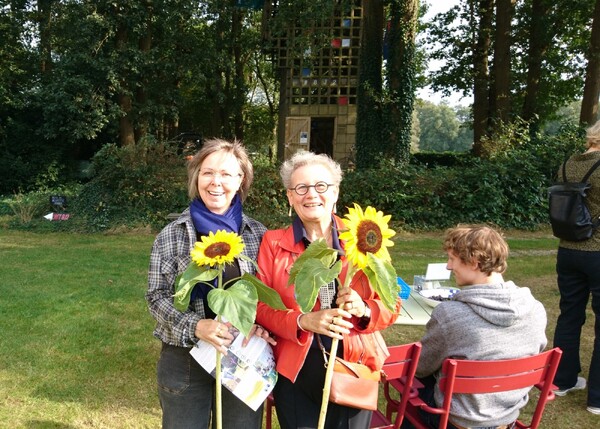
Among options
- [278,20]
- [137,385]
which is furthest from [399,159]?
[137,385]

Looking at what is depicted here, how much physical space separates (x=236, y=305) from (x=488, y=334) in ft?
4.28

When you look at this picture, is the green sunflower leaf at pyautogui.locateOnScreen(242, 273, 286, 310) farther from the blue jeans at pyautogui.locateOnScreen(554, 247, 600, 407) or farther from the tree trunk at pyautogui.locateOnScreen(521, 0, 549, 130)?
the tree trunk at pyautogui.locateOnScreen(521, 0, 549, 130)

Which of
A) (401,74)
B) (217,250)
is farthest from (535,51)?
(217,250)

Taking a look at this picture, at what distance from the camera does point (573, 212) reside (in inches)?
129

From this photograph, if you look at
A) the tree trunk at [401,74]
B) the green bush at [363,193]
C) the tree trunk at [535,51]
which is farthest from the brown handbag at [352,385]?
the tree trunk at [535,51]

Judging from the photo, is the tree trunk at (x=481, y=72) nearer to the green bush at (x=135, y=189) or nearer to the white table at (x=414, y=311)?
the green bush at (x=135, y=189)

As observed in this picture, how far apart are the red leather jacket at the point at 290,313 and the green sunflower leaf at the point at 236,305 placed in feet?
0.89

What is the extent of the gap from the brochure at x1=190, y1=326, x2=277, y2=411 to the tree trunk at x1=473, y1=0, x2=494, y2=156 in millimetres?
15066

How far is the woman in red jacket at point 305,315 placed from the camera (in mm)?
1856

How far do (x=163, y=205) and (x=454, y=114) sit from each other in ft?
326

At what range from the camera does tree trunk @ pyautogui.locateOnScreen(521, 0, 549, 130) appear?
16297 mm

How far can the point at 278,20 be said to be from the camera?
41.8 ft

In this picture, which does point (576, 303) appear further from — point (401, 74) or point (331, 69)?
point (331, 69)

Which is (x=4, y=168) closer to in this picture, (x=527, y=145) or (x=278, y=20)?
(x=278, y=20)
